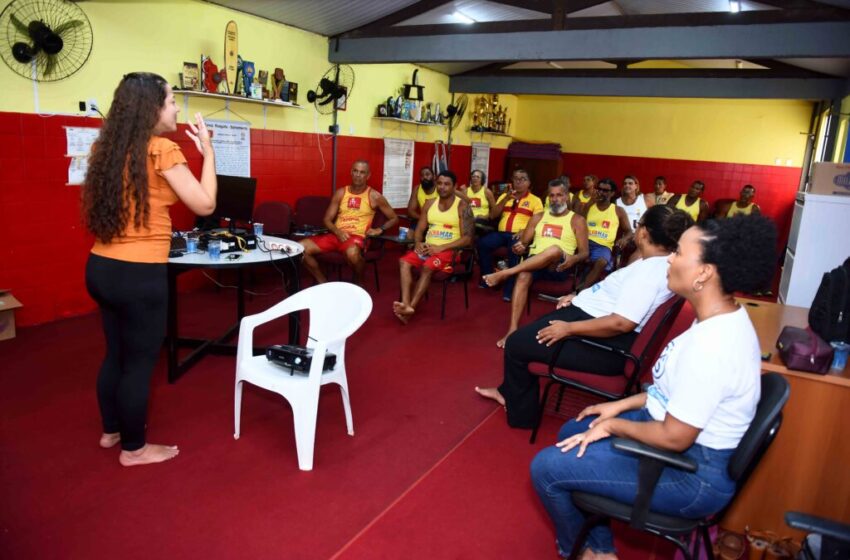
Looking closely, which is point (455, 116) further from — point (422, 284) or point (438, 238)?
point (422, 284)

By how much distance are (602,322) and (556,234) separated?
2115mm

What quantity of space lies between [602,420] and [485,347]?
2.39 m

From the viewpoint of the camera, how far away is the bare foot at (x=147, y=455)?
239 centimetres

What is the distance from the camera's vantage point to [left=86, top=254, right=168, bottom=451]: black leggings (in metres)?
2.12

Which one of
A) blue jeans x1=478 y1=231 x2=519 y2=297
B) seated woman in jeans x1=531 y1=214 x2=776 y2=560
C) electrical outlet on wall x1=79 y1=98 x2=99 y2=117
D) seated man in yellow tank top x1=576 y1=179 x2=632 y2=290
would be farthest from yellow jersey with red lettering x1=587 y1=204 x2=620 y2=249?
electrical outlet on wall x1=79 y1=98 x2=99 y2=117

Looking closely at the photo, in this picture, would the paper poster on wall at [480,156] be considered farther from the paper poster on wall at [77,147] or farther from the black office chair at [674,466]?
the black office chair at [674,466]

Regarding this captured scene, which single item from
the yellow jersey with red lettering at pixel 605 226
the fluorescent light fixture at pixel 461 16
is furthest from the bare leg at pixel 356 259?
the fluorescent light fixture at pixel 461 16

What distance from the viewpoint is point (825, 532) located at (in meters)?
1.26

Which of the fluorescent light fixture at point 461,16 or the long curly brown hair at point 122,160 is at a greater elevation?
the fluorescent light fixture at point 461,16

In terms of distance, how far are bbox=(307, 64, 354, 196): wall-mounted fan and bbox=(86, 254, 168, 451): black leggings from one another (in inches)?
165

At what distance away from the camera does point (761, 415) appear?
1.49 meters

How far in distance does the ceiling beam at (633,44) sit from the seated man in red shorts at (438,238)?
4.04ft

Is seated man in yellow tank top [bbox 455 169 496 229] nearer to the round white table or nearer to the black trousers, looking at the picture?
the round white table

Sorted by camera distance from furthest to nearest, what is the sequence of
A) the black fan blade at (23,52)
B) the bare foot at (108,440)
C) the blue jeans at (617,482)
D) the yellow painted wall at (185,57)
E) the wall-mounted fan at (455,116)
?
1. the wall-mounted fan at (455,116)
2. the yellow painted wall at (185,57)
3. the black fan blade at (23,52)
4. the bare foot at (108,440)
5. the blue jeans at (617,482)
